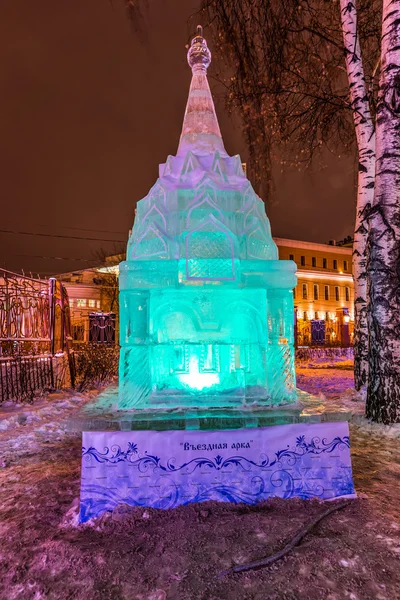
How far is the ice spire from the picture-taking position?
5.23 meters

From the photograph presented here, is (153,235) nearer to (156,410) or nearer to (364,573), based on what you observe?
(156,410)

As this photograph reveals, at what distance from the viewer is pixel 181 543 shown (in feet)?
9.05

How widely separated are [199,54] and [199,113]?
92cm

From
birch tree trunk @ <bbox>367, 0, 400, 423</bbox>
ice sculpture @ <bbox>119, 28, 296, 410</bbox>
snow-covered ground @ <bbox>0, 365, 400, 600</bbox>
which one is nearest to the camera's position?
snow-covered ground @ <bbox>0, 365, 400, 600</bbox>

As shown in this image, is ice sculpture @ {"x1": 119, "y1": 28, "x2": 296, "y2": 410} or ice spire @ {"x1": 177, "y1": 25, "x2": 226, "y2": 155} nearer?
ice sculpture @ {"x1": 119, "y1": 28, "x2": 296, "y2": 410}

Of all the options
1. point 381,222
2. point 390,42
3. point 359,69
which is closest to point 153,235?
point 381,222

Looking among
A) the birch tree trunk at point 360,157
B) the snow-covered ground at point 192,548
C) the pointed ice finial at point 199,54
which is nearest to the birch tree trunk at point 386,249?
the birch tree trunk at point 360,157

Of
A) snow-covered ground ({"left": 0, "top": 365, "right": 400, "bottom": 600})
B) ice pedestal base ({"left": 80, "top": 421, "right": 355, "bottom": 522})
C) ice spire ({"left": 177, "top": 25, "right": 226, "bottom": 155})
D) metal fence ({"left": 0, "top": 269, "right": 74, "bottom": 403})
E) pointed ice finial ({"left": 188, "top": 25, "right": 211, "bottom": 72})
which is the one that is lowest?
snow-covered ground ({"left": 0, "top": 365, "right": 400, "bottom": 600})

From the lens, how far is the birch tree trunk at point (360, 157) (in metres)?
8.14

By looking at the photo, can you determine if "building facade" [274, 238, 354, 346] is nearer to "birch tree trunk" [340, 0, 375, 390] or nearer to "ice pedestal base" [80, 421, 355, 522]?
"birch tree trunk" [340, 0, 375, 390]

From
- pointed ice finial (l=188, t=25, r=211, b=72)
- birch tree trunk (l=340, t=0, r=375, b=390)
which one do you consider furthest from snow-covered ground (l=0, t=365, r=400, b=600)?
pointed ice finial (l=188, t=25, r=211, b=72)

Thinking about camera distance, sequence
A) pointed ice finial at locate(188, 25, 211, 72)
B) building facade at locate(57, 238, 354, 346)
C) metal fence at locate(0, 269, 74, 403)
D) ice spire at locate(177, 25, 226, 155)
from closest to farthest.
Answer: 1. ice spire at locate(177, 25, 226, 155)
2. pointed ice finial at locate(188, 25, 211, 72)
3. metal fence at locate(0, 269, 74, 403)
4. building facade at locate(57, 238, 354, 346)

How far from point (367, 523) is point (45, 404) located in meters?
7.07

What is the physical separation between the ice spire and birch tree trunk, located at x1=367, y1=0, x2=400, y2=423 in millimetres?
2744
